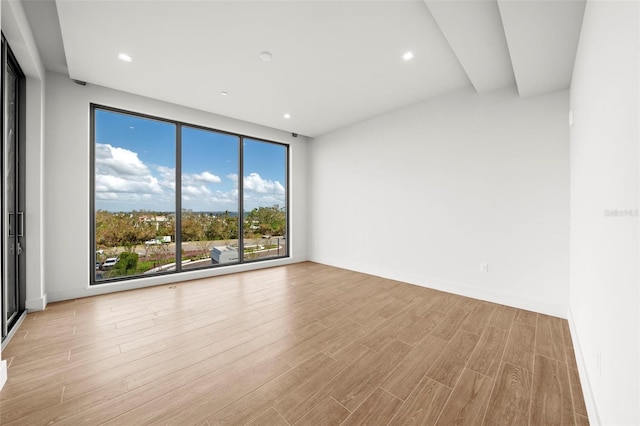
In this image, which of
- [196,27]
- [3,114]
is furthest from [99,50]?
[196,27]

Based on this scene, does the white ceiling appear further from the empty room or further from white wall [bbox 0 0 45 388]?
white wall [bbox 0 0 45 388]

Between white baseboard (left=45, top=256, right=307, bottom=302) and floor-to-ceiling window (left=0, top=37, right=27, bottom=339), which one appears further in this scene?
white baseboard (left=45, top=256, right=307, bottom=302)

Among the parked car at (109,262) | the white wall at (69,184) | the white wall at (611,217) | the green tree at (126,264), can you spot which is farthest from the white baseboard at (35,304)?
the white wall at (611,217)

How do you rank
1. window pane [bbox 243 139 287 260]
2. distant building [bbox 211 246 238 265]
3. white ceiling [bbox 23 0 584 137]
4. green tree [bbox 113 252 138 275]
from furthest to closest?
window pane [bbox 243 139 287 260] < distant building [bbox 211 246 238 265] < green tree [bbox 113 252 138 275] < white ceiling [bbox 23 0 584 137]

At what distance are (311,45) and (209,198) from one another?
3.12 metres

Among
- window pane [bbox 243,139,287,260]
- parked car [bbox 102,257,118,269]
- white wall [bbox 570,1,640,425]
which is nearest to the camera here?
white wall [bbox 570,1,640,425]

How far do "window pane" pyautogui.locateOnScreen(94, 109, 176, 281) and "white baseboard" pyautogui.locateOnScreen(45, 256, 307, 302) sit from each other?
6.8 inches

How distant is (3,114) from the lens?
2.23 metres

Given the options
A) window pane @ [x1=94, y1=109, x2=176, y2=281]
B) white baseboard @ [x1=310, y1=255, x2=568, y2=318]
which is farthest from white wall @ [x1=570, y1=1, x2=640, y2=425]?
window pane @ [x1=94, y1=109, x2=176, y2=281]

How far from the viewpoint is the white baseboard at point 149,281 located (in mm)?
3220

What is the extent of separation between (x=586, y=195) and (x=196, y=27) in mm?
3396

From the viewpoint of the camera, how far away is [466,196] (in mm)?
3445

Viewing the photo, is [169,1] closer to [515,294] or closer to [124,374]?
[124,374]

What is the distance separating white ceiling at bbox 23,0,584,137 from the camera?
6.63 feet
